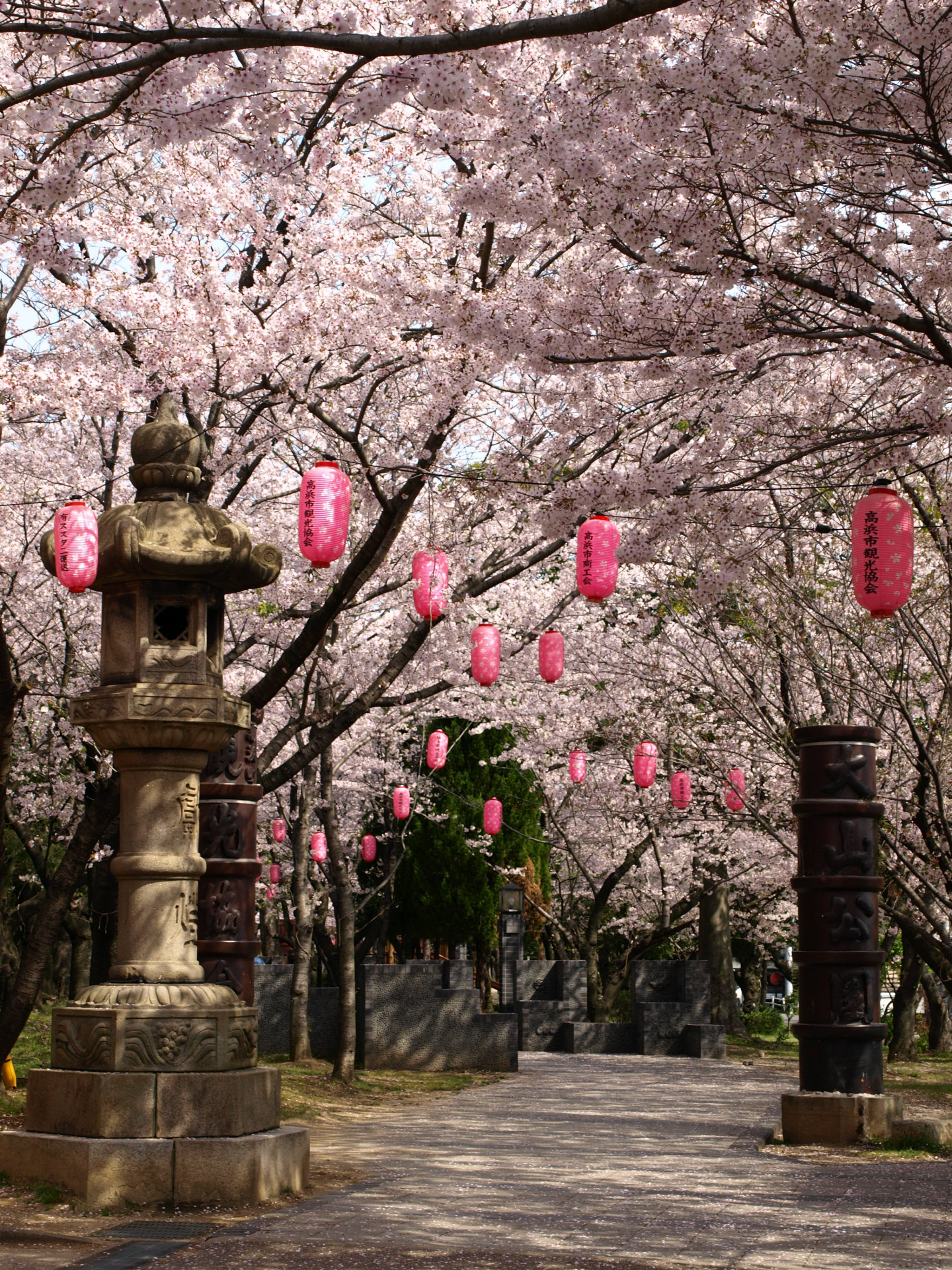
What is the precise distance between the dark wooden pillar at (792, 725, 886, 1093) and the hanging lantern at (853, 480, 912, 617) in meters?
3.11

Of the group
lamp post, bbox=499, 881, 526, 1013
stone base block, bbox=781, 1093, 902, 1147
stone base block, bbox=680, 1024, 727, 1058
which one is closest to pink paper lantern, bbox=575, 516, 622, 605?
stone base block, bbox=781, 1093, 902, 1147

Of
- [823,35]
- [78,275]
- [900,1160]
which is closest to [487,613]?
[78,275]

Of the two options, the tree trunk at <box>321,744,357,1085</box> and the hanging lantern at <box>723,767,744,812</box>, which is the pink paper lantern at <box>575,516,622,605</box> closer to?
the hanging lantern at <box>723,767,744,812</box>

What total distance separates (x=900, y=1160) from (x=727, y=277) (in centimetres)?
703

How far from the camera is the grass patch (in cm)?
1400

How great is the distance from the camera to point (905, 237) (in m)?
6.68

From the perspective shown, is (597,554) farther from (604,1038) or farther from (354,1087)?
(604,1038)

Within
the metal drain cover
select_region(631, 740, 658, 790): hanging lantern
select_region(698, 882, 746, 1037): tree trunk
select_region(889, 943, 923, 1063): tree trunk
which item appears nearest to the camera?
the metal drain cover

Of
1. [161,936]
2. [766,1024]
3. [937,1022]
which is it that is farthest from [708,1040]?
[161,936]

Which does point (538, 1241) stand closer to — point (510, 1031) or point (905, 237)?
point (905, 237)

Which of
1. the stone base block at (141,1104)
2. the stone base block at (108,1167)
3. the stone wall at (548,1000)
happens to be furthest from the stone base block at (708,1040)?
the stone base block at (108,1167)

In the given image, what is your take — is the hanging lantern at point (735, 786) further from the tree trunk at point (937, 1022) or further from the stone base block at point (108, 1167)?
the tree trunk at point (937, 1022)

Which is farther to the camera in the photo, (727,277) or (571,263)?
(571,263)

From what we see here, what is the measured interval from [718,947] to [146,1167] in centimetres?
1953
